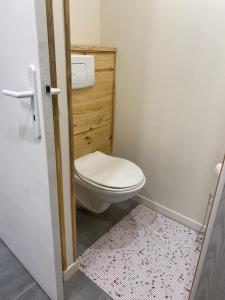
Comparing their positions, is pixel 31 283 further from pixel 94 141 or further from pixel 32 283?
pixel 94 141

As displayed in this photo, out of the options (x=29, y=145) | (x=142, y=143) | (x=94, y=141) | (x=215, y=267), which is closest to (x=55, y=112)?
(x=29, y=145)

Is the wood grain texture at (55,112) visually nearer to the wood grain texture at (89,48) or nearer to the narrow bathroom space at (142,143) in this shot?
the narrow bathroom space at (142,143)

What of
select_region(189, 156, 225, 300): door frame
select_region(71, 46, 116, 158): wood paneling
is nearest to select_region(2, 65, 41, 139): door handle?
select_region(189, 156, 225, 300): door frame

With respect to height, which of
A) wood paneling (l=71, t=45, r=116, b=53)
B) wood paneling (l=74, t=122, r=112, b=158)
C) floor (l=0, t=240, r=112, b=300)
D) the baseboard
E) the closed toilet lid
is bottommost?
floor (l=0, t=240, r=112, b=300)

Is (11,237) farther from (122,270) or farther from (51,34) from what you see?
(51,34)

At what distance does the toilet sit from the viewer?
4.37 ft

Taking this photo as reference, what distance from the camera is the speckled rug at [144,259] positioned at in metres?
1.22

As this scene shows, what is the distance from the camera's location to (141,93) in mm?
1616

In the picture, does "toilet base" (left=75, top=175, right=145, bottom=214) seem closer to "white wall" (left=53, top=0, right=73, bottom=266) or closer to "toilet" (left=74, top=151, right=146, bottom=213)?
"toilet" (left=74, top=151, right=146, bottom=213)

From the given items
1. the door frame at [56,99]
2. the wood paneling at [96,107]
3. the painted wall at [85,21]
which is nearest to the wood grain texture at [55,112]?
the door frame at [56,99]

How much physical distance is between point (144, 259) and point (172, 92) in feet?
3.53

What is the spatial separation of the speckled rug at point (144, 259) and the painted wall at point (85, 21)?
137 centimetres

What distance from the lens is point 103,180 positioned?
1355 millimetres

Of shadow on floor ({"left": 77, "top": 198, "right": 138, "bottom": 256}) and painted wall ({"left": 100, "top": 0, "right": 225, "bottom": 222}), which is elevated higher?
painted wall ({"left": 100, "top": 0, "right": 225, "bottom": 222})
